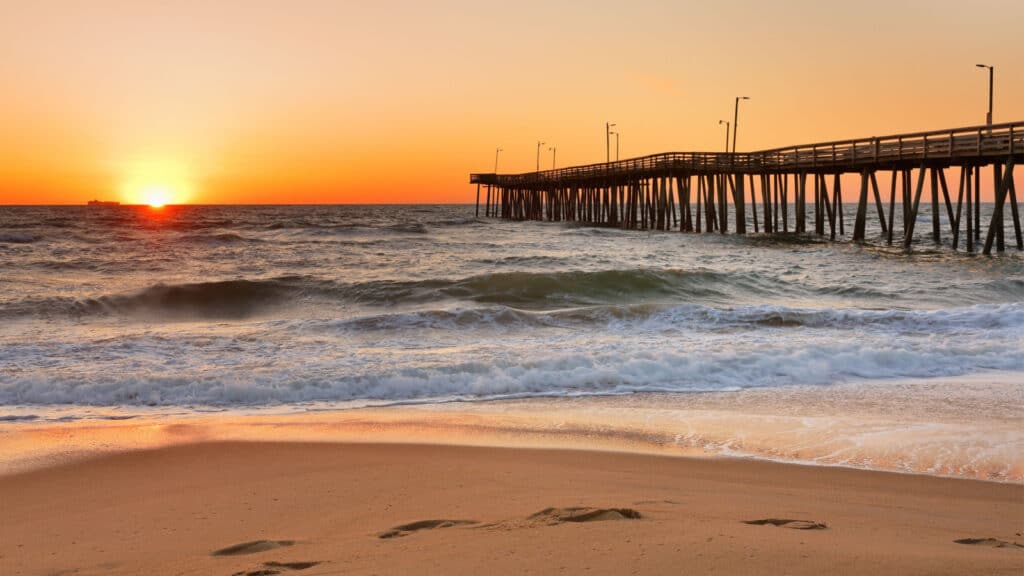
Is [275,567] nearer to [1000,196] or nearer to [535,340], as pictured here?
[535,340]

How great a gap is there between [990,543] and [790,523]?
910 millimetres

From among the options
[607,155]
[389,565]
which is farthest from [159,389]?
[607,155]

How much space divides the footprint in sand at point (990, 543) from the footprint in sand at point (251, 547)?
129 inches

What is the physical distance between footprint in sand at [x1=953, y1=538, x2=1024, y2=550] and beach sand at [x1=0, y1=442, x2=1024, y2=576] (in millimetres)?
15

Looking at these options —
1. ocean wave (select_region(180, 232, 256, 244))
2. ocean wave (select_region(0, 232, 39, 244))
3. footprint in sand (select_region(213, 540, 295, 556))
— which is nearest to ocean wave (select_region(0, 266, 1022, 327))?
footprint in sand (select_region(213, 540, 295, 556))

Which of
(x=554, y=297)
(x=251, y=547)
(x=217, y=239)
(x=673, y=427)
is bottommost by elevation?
(x=673, y=427)

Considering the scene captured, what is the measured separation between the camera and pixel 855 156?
101 feet

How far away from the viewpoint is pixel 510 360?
10.5 m

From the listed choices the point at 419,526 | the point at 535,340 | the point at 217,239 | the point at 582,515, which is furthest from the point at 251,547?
the point at 217,239

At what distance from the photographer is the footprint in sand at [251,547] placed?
4.18 meters

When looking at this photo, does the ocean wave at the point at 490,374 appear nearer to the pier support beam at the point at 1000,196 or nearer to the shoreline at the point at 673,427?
the shoreline at the point at 673,427

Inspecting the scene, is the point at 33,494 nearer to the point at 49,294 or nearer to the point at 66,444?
the point at 66,444

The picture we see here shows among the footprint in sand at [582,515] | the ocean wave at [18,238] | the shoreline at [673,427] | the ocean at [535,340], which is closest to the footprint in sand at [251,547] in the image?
the footprint in sand at [582,515]

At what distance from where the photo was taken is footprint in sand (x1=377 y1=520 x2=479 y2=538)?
439 cm
